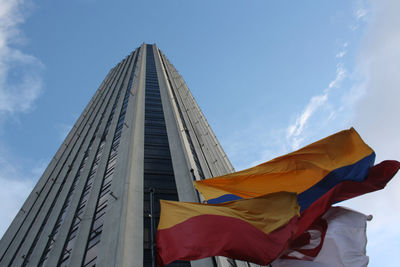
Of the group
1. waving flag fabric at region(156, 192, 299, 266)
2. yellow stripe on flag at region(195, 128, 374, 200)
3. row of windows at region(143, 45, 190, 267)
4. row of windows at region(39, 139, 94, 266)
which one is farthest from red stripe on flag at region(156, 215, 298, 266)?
row of windows at region(39, 139, 94, 266)

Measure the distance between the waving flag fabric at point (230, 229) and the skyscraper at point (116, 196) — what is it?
0.48m

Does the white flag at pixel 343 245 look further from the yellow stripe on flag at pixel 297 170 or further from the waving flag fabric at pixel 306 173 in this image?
the yellow stripe on flag at pixel 297 170

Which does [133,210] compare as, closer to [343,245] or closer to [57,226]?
[57,226]

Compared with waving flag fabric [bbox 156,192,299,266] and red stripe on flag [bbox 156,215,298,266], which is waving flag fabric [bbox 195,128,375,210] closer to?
waving flag fabric [bbox 156,192,299,266]

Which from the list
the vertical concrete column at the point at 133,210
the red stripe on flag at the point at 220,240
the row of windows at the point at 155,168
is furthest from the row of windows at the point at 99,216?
the red stripe on flag at the point at 220,240

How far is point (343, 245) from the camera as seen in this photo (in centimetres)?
771

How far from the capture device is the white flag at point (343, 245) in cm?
743

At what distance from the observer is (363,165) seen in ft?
31.6

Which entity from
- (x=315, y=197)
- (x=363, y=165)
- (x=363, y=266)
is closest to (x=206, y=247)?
(x=363, y=266)

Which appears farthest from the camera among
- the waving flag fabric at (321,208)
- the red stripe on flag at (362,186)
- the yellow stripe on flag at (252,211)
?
the red stripe on flag at (362,186)

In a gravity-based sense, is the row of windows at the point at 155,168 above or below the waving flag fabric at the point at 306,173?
above

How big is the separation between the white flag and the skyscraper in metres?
4.29

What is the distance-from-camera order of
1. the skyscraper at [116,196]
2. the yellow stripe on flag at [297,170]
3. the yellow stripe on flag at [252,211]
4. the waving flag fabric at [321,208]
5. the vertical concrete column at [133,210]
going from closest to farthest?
the yellow stripe on flag at [252,211]
the waving flag fabric at [321,208]
the yellow stripe on flag at [297,170]
the vertical concrete column at [133,210]
the skyscraper at [116,196]

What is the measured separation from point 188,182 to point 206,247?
9.90m
